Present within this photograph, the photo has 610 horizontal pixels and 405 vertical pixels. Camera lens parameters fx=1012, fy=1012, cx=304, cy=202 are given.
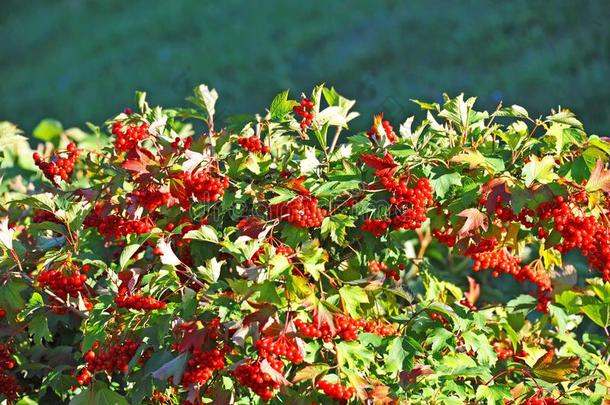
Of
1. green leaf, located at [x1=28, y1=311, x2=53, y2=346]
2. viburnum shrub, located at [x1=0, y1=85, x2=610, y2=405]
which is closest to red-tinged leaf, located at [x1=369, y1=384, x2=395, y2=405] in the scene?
viburnum shrub, located at [x1=0, y1=85, x2=610, y2=405]

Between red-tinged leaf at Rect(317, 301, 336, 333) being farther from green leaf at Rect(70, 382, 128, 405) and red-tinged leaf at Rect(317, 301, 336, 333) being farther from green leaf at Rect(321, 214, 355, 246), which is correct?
green leaf at Rect(70, 382, 128, 405)

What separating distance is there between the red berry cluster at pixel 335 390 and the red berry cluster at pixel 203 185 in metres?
0.62

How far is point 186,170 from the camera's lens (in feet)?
9.47

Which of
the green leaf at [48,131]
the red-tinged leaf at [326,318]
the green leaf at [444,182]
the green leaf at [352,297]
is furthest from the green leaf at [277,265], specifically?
the green leaf at [48,131]

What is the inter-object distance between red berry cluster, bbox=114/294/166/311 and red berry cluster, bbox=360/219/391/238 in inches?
24.9

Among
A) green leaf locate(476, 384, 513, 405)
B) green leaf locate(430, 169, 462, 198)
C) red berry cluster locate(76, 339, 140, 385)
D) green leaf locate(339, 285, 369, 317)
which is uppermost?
green leaf locate(430, 169, 462, 198)

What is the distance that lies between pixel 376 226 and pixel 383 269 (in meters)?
0.49

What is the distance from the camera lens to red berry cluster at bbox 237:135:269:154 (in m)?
3.09

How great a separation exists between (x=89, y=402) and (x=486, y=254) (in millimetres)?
1288

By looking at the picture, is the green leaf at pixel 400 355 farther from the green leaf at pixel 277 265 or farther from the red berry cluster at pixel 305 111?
the red berry cluster at pixel 305 111

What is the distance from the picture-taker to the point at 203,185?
2898 millimetres

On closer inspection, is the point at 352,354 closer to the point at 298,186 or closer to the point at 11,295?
the point at 298,186

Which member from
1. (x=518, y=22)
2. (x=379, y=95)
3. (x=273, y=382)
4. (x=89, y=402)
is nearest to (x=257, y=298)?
(x=273, y=382)

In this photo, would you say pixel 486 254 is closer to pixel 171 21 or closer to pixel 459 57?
pixel 459 57
